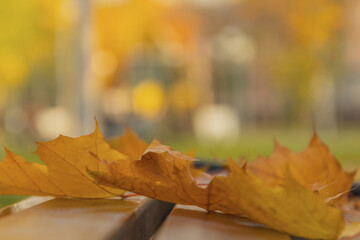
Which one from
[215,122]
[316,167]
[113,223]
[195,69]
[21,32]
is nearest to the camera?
[113,223]

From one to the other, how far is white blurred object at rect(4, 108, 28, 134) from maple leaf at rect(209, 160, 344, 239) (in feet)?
34.0

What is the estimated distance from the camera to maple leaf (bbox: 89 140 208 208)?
254 millimetres

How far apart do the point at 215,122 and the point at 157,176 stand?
10140 millimetres

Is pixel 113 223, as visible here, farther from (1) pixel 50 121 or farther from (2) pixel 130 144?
(1) pixel 50 121

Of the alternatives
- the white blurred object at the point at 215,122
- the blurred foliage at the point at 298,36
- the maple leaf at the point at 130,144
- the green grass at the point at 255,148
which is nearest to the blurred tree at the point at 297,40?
the blurred foliage at the point at 298,36

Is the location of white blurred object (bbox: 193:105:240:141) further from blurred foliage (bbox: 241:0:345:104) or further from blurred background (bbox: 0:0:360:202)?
blurred foliage (bbox: 241:0:345:104)

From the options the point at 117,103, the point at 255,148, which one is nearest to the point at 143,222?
the point at 255,148

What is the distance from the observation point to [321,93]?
1096 centimetres

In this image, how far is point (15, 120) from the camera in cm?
1063

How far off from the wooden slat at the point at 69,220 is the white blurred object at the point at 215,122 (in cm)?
962

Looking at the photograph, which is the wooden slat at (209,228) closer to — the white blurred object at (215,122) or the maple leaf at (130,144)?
the maple leaf at (130,144)

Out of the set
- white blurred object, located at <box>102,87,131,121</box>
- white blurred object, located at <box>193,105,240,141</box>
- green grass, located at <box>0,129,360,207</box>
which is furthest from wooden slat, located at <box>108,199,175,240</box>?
white blurred object, located at <box>193,105,240,141</box>

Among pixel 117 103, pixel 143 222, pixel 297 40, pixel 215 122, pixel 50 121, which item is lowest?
pixel 215 122

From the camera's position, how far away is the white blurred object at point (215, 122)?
1020cm
